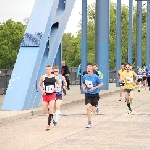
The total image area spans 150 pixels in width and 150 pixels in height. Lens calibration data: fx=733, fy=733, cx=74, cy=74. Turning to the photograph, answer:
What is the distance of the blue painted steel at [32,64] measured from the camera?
79.0 ft

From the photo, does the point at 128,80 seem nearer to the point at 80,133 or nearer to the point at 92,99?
the point at 92,99

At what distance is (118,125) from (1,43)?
342 feet

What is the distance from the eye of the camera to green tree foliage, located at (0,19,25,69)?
123 metres

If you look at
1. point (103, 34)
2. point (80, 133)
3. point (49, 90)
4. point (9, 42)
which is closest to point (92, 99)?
Answer: point (49, 90)

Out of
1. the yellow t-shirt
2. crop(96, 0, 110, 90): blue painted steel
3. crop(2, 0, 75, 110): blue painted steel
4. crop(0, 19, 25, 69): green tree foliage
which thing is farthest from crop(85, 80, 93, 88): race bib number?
crop(0, 19, 25, 69): green tree foliage

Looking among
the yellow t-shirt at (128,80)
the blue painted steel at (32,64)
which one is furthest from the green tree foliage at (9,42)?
the yellow t-shirt at (128,80)

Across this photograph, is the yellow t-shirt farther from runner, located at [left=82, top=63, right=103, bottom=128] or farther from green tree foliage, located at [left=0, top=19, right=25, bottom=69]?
green tree foliage, located at [left=0, top=19, right=25, bottom=69]

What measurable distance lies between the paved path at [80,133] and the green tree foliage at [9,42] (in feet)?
329

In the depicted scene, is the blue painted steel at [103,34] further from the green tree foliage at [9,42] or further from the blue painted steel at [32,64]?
the green tree foliage at [9,42]

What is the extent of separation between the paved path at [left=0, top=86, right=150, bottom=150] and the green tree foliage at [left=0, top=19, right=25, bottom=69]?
100 metres

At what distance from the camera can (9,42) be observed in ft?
406

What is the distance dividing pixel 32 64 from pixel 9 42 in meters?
99.8

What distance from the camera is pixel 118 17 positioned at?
54.0m

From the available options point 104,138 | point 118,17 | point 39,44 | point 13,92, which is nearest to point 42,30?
point 39,44
